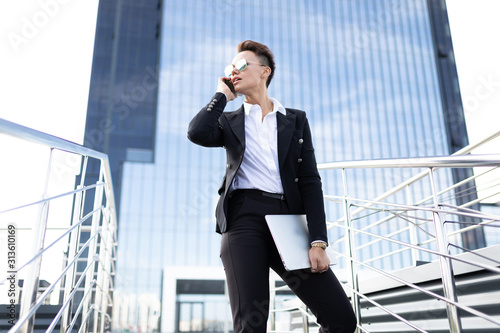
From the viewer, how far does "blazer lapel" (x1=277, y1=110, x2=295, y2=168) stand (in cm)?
147

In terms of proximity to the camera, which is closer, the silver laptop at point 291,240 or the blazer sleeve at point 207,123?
the silver laptop at point 291,240

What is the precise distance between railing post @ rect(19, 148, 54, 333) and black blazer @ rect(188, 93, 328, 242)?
0.53 meters

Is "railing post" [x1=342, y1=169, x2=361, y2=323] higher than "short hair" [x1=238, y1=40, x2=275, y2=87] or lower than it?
lower

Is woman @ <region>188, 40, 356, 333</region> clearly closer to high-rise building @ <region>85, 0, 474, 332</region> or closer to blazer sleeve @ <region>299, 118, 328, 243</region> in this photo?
blazer sleeve @ <region>299, 118, 328, 243</region>

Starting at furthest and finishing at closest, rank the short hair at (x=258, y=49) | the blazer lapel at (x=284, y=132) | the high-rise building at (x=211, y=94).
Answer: the high-rise building at (x=211, y=94) < the short hair at (x=258, y=49) < the blazer lapel at (x=284, y=132)

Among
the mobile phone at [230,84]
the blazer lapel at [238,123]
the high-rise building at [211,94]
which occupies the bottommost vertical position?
the blazer lapel at [238,123]

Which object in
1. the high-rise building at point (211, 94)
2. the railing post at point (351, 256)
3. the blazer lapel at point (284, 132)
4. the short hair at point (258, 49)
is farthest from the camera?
the high-rise building at point (211, 94)

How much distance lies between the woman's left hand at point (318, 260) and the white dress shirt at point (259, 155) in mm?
235

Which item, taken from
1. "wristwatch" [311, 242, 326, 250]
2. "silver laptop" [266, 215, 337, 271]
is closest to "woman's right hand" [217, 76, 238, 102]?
"silver laptop" [266, 215, 337, 271]

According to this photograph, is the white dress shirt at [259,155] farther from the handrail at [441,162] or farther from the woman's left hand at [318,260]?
the handrail at [441,162]

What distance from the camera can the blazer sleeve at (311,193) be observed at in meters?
1.37

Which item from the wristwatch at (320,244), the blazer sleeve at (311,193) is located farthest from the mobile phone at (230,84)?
the wristwatch at (320,244)

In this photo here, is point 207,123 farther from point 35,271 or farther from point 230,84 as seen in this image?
point 35,271

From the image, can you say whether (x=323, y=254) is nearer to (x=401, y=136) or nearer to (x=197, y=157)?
(x=197, y=157)
